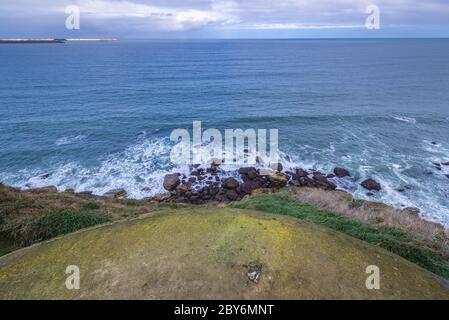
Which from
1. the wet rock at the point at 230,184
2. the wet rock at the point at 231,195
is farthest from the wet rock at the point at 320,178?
the wet rock at the point at 231,195

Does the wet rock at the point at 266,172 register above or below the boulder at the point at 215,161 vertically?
below

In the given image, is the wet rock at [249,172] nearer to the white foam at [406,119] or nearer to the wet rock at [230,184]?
the wet rock at [230,184]

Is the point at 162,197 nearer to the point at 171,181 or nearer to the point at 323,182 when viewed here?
the point at 171,181

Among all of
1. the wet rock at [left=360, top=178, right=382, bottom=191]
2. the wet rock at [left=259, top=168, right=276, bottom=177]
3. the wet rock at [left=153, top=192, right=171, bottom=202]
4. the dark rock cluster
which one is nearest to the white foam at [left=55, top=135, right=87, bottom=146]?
the dark rock cluster

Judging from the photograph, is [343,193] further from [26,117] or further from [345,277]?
[26,117]

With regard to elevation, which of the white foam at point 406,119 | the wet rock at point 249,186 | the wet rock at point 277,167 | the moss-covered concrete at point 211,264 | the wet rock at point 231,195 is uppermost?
the moss-covered concrete at point 211,264

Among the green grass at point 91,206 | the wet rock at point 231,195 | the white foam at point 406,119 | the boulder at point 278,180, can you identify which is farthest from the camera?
the white foam at point 406,119

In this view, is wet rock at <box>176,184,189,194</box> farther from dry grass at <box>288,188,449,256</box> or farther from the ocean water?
dry grass at <box>288,188,449,256</box>

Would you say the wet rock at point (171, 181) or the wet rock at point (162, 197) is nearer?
the wet rock at point (162, 197)
